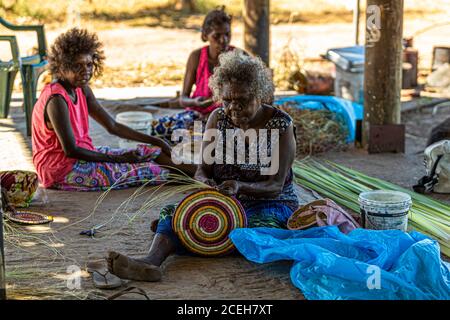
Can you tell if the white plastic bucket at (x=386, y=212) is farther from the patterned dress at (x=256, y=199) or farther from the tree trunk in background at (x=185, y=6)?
the tree trunk in background at (x=185, y=6)

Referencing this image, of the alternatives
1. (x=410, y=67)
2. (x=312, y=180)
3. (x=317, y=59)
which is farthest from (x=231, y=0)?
(x=312, y=180)

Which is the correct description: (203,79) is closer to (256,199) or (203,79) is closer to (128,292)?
(256,199)

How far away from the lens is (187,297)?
3.51 meters

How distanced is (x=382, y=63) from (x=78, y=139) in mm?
2702

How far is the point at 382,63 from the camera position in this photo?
6.61 metres

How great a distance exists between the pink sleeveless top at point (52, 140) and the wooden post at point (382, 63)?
2543 mm

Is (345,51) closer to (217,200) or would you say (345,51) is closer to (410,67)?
(410,67)

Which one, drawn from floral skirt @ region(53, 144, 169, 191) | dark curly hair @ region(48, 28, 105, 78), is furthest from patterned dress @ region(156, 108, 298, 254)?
dark curly hair @ region(48, 28, 105, 78)

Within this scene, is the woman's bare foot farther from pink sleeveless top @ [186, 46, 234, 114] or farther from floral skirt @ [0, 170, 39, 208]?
pink sleeveless top @ [186, 46, 234, 114]

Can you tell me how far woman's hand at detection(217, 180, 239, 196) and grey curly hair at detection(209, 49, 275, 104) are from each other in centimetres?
47

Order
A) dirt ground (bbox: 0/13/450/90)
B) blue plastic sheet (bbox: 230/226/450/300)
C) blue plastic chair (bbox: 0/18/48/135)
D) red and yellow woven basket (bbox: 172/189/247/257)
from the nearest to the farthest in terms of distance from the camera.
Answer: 1. blue plastic sheet (bbox: 230/226/450/300)
2. red and yellow woven basket (bbox: 172/189/247/257)
3. blue plastic chair (bbox: 0/18/48/135)
4. dirt ground (bbox: 0/13/450/90)

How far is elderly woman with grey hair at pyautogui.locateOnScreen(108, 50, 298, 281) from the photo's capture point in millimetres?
4082

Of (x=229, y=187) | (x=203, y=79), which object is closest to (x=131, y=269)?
(x=229, y=187)

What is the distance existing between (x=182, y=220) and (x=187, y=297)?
0.56 meters
